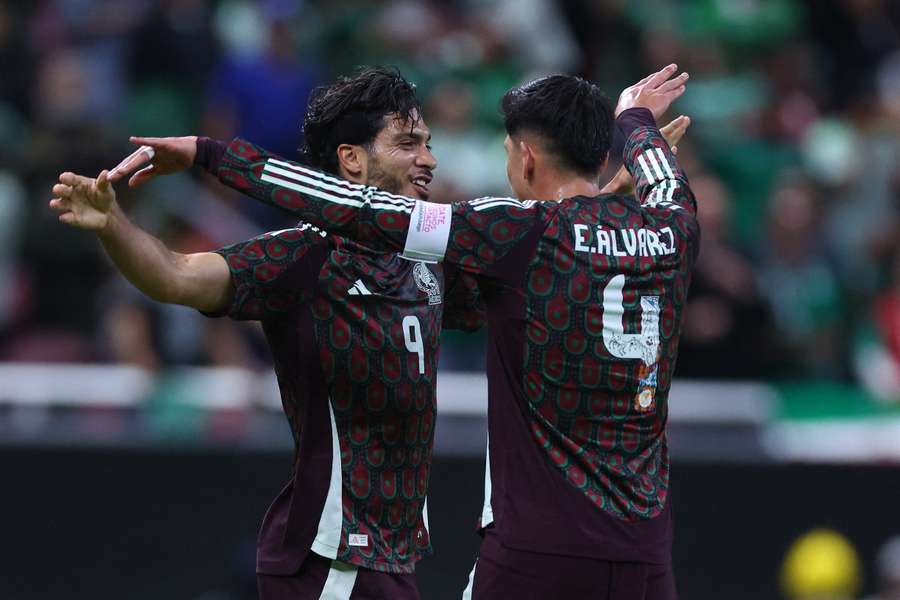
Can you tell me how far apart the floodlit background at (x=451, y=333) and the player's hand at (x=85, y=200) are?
2.58 metres

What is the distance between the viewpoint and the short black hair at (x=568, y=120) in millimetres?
4301

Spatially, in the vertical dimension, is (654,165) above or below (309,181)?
above

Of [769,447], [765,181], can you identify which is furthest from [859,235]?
[769,447]

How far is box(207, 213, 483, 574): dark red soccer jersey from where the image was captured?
14.3 ft

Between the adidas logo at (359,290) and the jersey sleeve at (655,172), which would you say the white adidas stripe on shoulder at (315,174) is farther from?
the jersey sleeve at (655,172)

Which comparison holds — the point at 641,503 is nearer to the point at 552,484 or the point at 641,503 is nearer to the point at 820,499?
the point at 552,484

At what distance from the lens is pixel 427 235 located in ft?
13.1

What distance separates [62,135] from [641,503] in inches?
212

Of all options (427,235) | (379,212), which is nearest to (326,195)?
(379,212)

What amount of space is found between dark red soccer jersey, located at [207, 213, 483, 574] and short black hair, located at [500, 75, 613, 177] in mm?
626

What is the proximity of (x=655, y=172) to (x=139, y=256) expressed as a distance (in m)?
1.49

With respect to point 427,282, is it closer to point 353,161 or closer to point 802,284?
point 353,161

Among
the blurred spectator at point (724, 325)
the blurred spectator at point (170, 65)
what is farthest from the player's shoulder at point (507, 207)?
the blurred spectator at point (170, 65)

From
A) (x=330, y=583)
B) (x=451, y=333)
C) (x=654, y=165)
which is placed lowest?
(x=330, y=583)
